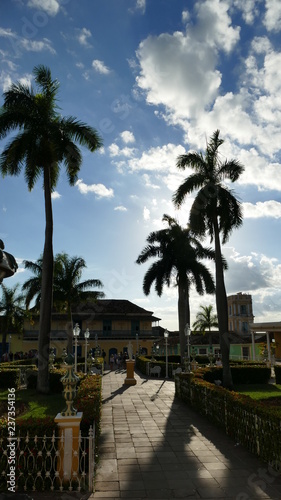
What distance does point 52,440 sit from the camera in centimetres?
583

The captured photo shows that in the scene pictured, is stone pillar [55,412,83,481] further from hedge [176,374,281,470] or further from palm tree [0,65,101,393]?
palm tree [0,65,101,393]

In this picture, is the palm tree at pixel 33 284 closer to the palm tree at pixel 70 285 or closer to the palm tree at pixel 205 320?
the palm tree at pixel 70 285

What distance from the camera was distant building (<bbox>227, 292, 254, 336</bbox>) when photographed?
63.6 metres

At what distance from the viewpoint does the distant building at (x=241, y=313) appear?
63.6 m

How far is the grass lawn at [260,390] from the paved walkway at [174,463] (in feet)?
18.1

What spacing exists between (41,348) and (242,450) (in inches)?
399

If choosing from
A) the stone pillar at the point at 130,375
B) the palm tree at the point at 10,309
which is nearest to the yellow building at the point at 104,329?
the palm tree at the point at 10,309

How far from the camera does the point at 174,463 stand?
23.3ft

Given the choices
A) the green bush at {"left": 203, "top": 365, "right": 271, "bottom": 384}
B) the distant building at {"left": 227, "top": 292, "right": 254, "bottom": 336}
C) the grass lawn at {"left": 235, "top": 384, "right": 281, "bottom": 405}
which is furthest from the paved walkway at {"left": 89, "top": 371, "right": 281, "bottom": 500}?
the distant building at {"left": 227, "top": 292, "right": 254, "bottom": 336}

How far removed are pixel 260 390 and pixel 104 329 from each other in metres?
29.5

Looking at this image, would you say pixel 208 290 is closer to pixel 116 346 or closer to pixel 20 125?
pixel 20 125

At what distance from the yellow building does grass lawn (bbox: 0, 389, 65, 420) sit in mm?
27653

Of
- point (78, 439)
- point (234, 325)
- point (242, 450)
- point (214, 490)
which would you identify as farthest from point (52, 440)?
point (234, 325)

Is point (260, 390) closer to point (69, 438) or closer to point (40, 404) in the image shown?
point (40, 404)
